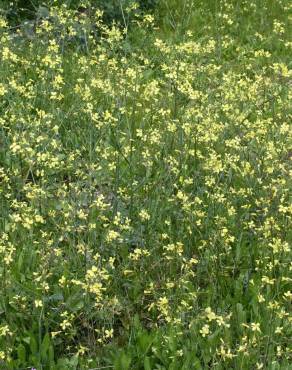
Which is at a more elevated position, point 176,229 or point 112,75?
point 112,75

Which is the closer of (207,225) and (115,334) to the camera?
(115,334)

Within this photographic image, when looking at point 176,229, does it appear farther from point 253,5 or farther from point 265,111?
point 253,5

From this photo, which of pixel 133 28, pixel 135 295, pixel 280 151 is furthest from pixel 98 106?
pixel 133 28

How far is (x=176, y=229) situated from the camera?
156 inches

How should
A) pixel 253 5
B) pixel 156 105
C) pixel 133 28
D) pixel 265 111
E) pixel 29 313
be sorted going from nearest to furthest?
pixel 29 313 → pixel 156 105 → pixel 265 111 → pixel 133 28 → pixel 253 5

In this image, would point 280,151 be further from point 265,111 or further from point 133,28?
point 133,28

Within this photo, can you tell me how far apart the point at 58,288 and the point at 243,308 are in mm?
990

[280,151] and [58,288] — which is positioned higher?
[280,151]

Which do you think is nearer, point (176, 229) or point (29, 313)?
point (29, 313)

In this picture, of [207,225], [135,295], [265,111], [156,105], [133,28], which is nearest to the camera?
[135,295]

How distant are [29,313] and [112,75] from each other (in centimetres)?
244

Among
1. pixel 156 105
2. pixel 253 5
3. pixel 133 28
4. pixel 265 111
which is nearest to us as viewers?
pixel 156 105

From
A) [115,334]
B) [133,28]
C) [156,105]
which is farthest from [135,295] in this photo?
[133,28]

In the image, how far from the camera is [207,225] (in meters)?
3.82
